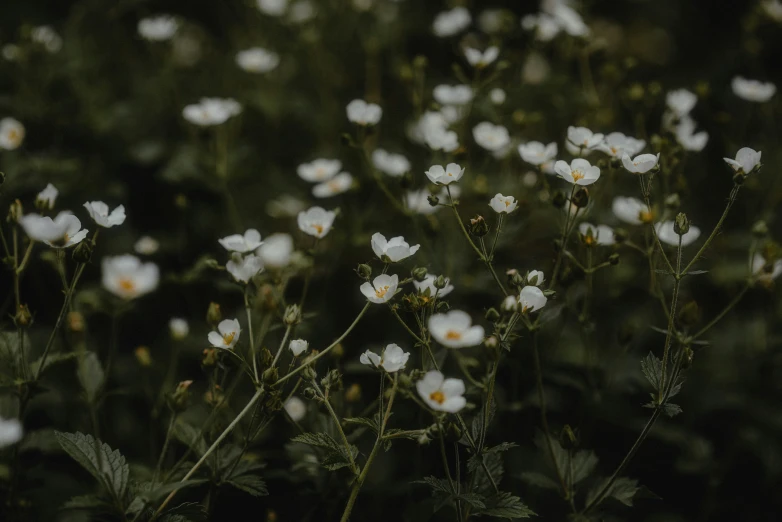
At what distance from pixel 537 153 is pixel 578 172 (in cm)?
37

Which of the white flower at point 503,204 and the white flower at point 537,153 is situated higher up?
the white flower at point 503,204

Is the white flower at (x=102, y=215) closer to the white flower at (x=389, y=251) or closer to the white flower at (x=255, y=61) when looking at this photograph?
the white flower at (x=389, y=251)

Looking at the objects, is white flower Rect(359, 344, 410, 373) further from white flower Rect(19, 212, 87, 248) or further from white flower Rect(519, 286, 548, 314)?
white flower Rect(19, 212, 87, 248)

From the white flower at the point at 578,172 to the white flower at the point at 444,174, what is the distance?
30 centimetres

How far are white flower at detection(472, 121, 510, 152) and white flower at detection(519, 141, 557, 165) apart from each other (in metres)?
0.29

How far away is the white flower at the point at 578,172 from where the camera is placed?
196 centimetres

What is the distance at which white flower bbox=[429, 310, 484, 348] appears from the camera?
1618 millimetres

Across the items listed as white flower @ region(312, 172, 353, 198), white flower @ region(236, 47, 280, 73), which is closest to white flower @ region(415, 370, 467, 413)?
white flower @ region(312, 172, 353, 198)

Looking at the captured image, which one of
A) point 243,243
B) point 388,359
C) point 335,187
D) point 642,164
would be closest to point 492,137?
point 335,187

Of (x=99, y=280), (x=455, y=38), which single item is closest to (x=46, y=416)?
(x=99, y=280)

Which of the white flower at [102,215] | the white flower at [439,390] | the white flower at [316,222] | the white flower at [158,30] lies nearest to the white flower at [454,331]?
the white flower at [439,390]

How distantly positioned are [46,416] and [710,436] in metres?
2.66

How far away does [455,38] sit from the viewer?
416 cm

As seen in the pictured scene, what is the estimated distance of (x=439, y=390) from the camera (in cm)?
163
